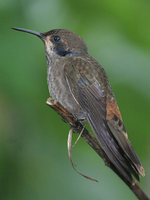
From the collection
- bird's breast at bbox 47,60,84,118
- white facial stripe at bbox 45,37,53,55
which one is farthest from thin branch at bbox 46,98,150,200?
white facial stripe at bbox 45,37,53,55

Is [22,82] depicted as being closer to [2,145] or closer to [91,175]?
[2,145]

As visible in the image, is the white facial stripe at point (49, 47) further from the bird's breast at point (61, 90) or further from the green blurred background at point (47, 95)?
the green blurred background at point (47, 95)

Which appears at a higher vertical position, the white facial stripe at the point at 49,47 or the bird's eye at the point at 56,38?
the bird's eye at the point at 56,38

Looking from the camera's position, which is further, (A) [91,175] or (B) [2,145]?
(A) [91,175]

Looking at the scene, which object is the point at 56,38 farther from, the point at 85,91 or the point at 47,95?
the point at 47,95

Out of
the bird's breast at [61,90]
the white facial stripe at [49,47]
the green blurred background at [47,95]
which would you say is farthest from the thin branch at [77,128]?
the white facial stripe at [49,47]

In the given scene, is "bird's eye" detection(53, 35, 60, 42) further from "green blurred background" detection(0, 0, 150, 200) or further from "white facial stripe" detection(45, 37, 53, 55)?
"green blurred background" detection(0, 0, 150, 200)

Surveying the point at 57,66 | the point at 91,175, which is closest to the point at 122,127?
the point at 91,175
